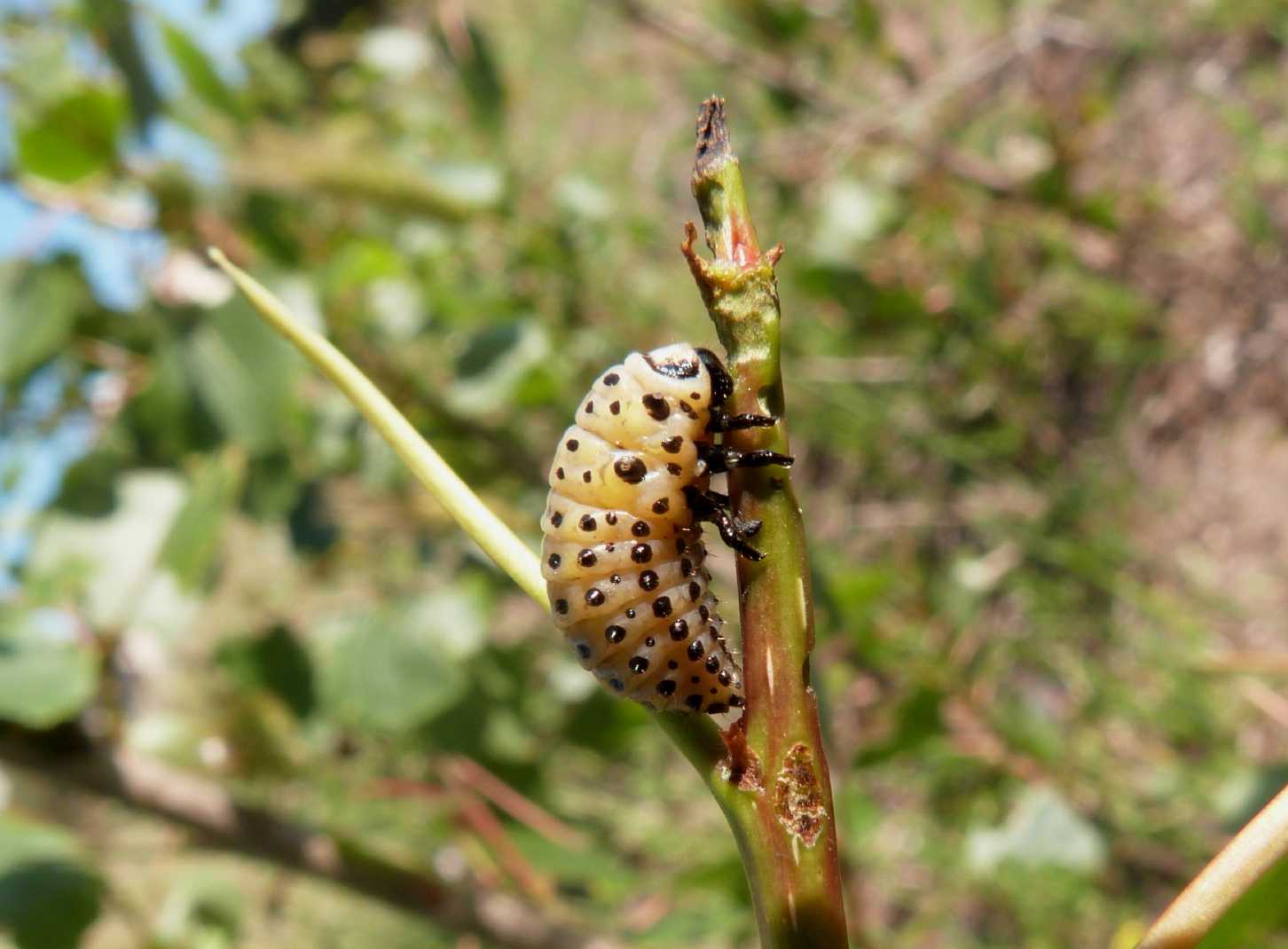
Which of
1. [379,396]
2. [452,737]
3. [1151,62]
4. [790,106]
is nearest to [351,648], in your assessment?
[452,737]

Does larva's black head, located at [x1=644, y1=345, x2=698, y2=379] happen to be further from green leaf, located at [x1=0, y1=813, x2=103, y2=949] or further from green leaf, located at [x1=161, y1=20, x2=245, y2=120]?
green leaf, located at [x1=161, y1=20, x2=245, y2=120]

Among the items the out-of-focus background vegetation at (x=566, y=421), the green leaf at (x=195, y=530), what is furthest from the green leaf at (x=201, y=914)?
the green leaf at (x=195, y=530)

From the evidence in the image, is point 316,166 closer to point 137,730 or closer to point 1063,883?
point 137,730

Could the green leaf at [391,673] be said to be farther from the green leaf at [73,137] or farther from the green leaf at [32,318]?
the green leaf at [73,137]

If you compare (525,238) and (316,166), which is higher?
(525,238)

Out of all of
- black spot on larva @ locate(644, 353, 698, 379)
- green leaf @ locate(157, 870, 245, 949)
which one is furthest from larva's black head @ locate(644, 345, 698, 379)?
green leaf @ locate(157, 870, 245, 949)

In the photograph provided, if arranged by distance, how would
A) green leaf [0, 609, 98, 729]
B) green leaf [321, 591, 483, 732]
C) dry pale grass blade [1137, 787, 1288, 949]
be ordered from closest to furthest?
dry pale grass blade [1137, 787, 1288, 949]
green leaf [0, 609, 98, 729]
green leaf [321, 591, 483, 732]
